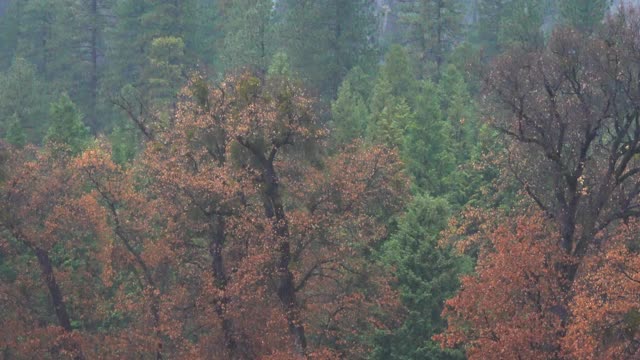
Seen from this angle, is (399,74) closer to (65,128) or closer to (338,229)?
(65,128)

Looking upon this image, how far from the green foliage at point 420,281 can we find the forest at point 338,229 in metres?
0.07

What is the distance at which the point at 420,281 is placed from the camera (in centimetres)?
2934

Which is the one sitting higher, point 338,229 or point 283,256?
point 338,229

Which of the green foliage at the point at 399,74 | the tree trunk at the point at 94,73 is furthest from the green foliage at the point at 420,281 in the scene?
the tree trunk at the point at 94,73

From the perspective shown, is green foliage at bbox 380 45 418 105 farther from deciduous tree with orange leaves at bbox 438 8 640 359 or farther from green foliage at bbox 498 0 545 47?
deciduous tree with orange leaves at bbox 438 8 640 359

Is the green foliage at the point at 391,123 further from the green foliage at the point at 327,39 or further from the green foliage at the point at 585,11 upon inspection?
the green foliage at the point at 585,11

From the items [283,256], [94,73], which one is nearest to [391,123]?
[283,256]

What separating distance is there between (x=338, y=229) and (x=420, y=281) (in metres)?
3.54

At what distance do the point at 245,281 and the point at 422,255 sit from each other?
21.5 feet

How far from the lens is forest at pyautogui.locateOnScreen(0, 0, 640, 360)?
2416cm

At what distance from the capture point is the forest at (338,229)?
2416 centimetres

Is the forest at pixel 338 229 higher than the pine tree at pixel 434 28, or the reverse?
the pine tree at pixel 434 28

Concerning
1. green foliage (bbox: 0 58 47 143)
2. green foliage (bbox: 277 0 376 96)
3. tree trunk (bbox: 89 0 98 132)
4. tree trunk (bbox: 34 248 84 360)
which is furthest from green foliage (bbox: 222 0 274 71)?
tree trunk (bbox: 34 248 84 360)

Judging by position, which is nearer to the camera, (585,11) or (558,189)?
(558,189)
